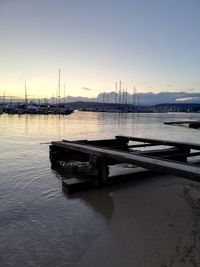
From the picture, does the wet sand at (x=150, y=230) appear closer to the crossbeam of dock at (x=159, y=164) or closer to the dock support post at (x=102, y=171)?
the dock support post at (x=102, y=171)

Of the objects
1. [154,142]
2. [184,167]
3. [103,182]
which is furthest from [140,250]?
[154,142]

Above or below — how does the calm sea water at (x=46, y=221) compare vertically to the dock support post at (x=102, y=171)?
below

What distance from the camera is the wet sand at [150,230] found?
469cm

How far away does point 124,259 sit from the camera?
470cm

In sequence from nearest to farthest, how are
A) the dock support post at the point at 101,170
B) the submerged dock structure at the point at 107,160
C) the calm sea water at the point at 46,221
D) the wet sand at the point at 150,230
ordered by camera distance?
the wet sand at the point at 150,230 < the calm sea water at the point at 46,221 < the submerged dock structure at the point at 107,160 < the dock support post at the point at 101,170

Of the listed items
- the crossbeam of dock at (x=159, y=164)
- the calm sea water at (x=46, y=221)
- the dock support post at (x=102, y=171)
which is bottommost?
the calm sea water at (x=46, y=221)

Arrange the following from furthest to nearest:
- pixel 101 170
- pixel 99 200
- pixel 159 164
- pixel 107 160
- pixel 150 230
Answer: pixel 107 160
pixel 101 170
pixel 99 200
pixel 159 164
pixel 150 230

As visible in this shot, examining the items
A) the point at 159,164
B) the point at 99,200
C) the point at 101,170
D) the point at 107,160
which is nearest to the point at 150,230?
the point at 159,164

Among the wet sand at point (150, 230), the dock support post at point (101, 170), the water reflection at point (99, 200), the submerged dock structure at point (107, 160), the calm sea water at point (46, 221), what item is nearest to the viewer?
the wet sand at point (150, 230)

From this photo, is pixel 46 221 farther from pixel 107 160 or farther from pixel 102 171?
pixel 107 160

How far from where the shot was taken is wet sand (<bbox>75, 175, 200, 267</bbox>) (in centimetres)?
469

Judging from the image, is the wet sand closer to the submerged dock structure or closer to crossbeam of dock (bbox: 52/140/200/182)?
the submerged dock structure

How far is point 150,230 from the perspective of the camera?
5.75m

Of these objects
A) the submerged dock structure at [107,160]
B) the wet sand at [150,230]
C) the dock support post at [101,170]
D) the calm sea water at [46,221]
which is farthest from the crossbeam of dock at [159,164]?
the calm sea water at [46,221]
